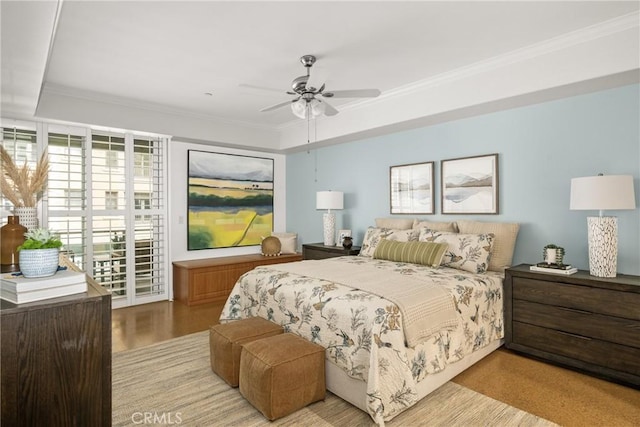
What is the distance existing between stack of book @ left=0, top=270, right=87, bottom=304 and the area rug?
1275 mm

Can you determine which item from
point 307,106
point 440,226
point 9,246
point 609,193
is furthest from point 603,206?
point 9,246

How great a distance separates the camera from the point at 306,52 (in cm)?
305

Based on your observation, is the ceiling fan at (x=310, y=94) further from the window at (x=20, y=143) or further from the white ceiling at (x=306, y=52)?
the window at (x=20, y=143)

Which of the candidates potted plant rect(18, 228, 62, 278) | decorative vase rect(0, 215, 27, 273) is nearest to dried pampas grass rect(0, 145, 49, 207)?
decorative vase rect(0, 215, 27, 273)

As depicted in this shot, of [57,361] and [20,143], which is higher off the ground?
[20,143]

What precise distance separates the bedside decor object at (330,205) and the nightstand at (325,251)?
20cm

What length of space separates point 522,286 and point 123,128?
15.6 ft

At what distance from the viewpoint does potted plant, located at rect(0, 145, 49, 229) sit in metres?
1.82

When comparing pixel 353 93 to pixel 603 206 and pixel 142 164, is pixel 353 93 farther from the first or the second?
pixel 142 164

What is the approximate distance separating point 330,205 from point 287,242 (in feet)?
4.24

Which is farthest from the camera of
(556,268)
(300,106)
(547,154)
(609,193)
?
(547,154)

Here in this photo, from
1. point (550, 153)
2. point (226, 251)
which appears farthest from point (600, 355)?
point (226, 251)

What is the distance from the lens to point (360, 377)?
85.8 inches

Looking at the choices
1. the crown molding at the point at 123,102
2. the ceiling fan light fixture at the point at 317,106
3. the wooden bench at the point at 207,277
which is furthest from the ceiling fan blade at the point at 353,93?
the wooden bench at the point at 207,277
